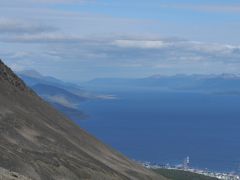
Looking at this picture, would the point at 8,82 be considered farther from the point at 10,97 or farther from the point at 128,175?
the point at 128,175

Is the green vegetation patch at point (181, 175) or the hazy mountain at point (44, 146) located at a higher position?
the green vegetation patch at point (181, 175)

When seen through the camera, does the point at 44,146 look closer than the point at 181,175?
Yes

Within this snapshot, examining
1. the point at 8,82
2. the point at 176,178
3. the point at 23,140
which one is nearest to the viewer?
the point at 23,140

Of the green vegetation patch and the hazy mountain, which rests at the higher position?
the green vegetation patch

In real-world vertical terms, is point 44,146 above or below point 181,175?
below

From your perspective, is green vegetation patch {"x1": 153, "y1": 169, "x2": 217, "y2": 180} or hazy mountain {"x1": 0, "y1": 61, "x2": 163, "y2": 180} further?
green vegetation patch {"x1": 153, "y1": 169, "x2": 217, "y2": 180}

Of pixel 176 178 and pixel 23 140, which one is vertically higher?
pixel 176 178

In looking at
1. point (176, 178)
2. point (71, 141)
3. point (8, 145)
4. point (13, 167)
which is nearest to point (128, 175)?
point (71, 141)

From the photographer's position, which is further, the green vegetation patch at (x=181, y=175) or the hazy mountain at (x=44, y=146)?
the green vegetation patch at (x=181, y=175)
